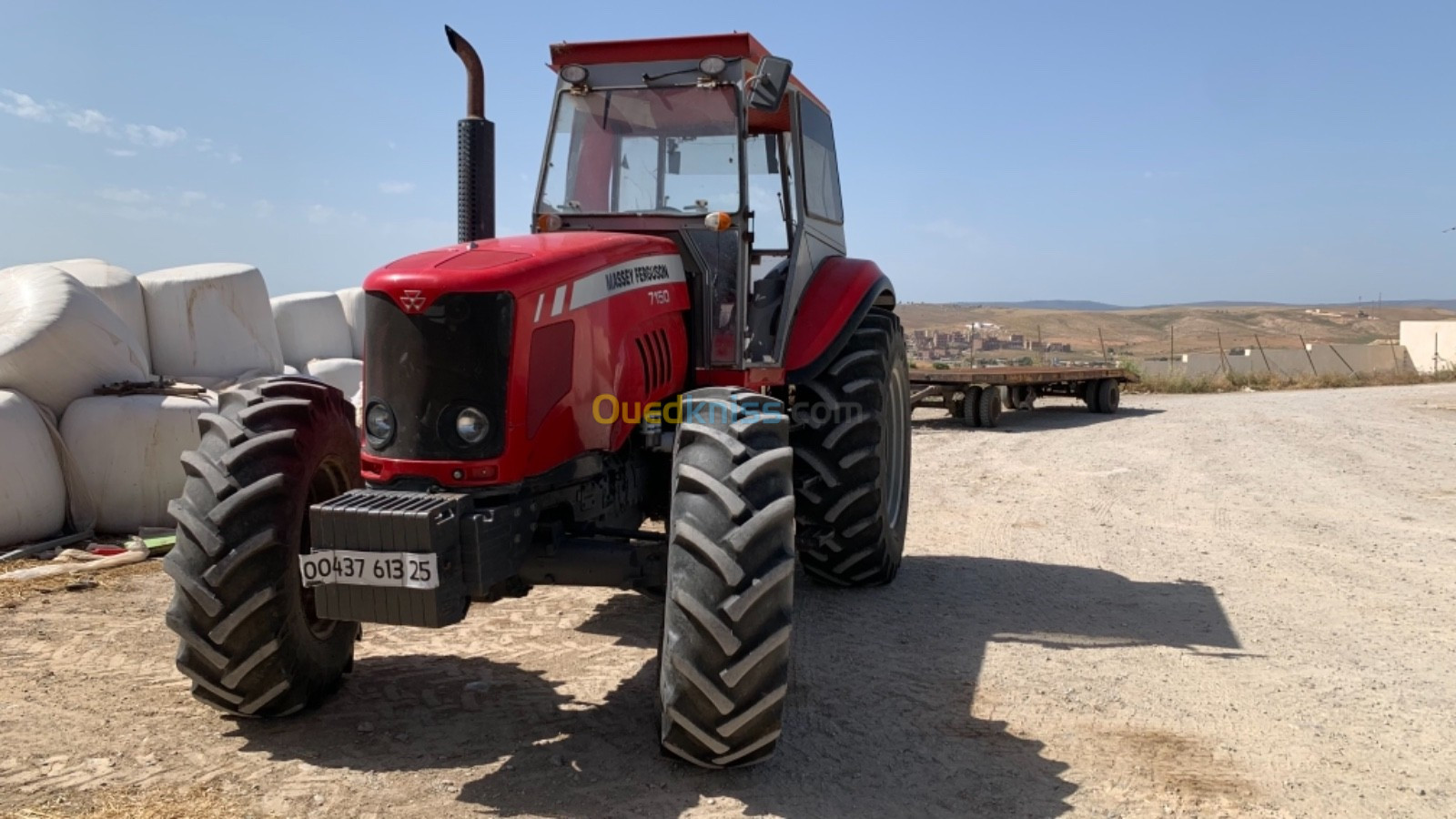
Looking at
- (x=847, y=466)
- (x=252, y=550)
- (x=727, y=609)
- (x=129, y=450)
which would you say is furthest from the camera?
(x=129, y=450)

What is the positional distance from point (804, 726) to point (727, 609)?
1.02 meters

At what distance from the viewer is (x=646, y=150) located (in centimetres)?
584

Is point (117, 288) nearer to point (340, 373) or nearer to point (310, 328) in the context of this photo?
point (340, 373)

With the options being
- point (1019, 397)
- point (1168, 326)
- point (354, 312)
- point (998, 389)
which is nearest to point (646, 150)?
point (354, 312)

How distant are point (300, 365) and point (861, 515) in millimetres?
7748

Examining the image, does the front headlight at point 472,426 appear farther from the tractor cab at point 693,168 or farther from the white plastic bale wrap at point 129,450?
the white plastic bale wrap at point 129,450

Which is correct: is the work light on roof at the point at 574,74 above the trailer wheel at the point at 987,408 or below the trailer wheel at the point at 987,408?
above

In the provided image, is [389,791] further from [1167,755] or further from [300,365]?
[300,365]

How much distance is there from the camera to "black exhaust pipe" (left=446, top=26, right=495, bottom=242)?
5.19 m

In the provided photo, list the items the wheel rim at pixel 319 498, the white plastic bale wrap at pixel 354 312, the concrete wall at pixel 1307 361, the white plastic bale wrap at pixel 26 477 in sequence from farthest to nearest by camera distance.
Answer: the concrete wall at pixel 1307 361
the white plastic bale wrap at pixel 354 312
the white plastic bale wrap at pixel 26 477
the wheel rim at pixel 319 498

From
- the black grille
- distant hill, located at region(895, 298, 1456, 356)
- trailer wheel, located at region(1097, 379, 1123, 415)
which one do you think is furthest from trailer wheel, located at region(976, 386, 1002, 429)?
distant hill, located at region(895, 298, 1456, 356)

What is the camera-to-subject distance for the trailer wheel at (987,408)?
16.4m

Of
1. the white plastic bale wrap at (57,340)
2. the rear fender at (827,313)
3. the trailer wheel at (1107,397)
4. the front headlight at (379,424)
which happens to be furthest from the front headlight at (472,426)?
the trailer wheel at (1107,397)

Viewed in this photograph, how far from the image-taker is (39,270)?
28.4 ft
